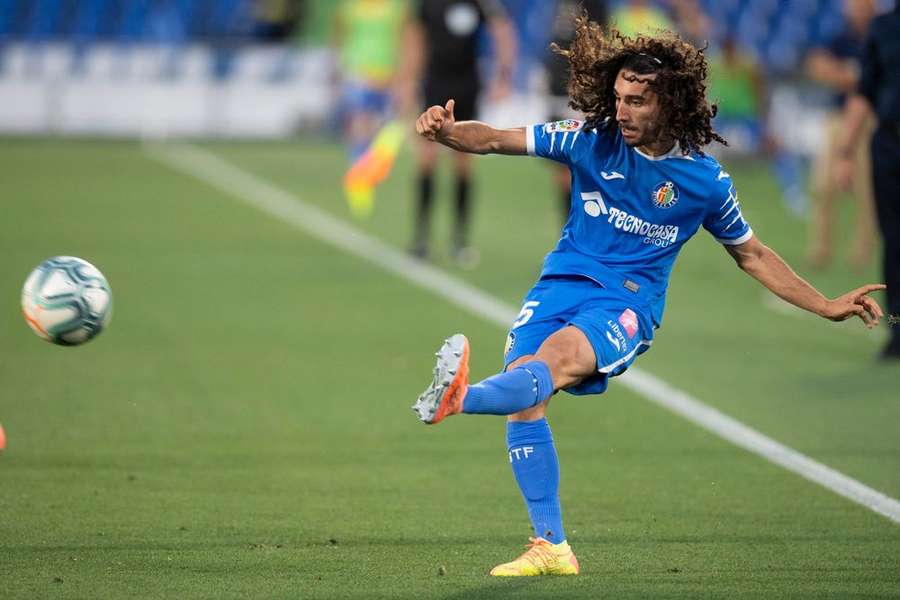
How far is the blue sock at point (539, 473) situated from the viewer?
18.2 ft

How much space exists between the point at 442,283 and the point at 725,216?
748 centimetres

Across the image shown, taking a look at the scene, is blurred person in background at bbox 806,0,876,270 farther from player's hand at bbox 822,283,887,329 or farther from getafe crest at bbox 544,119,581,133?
getafe crest at bbox 544,119,581,133

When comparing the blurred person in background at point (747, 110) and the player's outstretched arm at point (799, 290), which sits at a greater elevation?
the player's outstretched arm at point (799, 290)

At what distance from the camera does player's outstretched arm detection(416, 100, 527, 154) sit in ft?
18.3

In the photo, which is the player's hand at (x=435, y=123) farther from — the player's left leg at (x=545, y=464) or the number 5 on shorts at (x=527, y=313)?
the player's left leg at (x=545, y=464)

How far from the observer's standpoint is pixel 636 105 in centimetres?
563

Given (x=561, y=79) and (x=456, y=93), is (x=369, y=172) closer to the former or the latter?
(x=456, y=93)

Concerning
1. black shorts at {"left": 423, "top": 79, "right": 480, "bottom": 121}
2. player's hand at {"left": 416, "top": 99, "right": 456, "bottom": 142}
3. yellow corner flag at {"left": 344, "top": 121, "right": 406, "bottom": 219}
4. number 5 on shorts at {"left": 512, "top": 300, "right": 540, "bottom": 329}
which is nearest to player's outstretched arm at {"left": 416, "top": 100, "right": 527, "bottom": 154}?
player's hand at {"left": 416, "top": 99, "right": 456, "bottom": 142}

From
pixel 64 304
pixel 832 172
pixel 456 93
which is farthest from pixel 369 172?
pixel 64 304

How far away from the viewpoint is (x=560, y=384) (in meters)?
5.49

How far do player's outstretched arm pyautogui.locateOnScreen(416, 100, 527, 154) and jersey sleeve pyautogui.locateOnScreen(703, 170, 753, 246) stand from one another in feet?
2.29

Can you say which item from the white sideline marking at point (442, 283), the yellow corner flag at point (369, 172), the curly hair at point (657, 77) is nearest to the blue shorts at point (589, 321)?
the curly hair at point (657, 77)

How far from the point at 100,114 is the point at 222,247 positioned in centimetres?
1354

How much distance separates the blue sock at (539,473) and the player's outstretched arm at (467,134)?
972 millimetres
